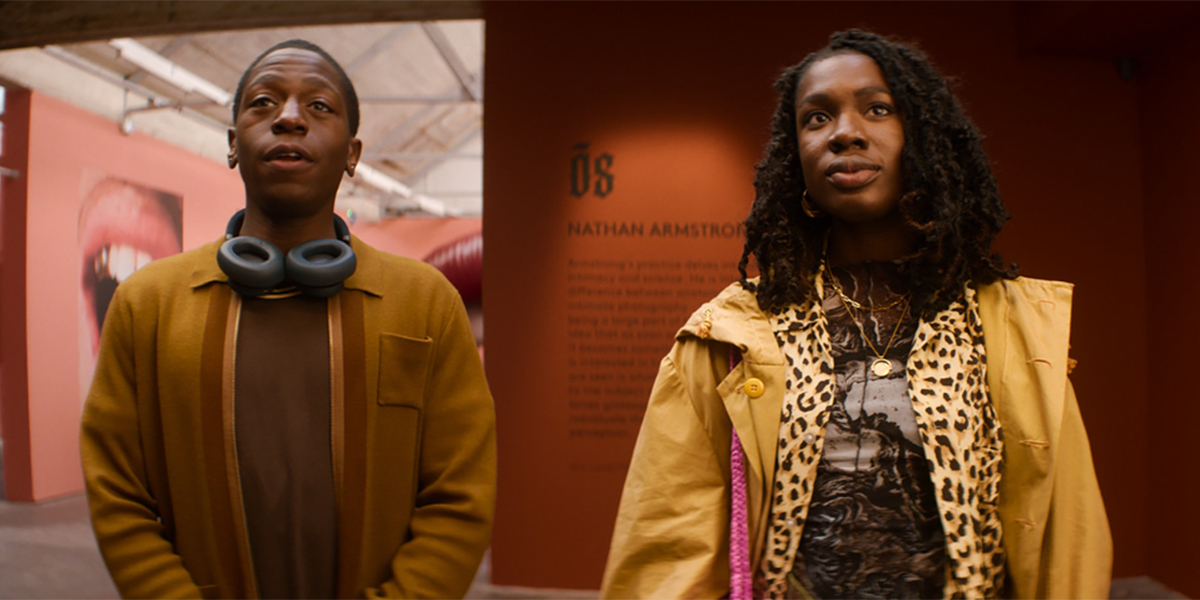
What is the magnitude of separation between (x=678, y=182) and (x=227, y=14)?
106 inches

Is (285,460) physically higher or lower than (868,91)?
lower

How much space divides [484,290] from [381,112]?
6.48 m

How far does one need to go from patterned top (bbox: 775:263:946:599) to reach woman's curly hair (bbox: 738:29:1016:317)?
0.62ft

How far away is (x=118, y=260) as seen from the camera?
6145mm

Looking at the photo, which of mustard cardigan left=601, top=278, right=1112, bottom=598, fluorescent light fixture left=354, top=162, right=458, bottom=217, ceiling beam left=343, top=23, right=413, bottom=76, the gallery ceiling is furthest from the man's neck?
fluorescent light fixture left=354, top=162, right=458, bottom=217

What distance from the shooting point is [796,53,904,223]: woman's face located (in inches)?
50.2

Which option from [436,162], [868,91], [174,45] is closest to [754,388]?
[868,91]

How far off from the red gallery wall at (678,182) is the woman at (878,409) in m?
2.17

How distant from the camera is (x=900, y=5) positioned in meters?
3.63

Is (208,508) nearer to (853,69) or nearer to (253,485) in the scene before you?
(253,485)

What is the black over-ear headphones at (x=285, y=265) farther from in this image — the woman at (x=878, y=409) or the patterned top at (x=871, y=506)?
the patterned top at (x=871, y=506)

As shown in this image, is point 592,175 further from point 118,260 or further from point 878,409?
point 118,260

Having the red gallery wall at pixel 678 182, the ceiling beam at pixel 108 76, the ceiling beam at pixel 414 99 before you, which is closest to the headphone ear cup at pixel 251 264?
the red gallery wall at pixel 678 182

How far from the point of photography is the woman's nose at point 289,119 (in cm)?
125
